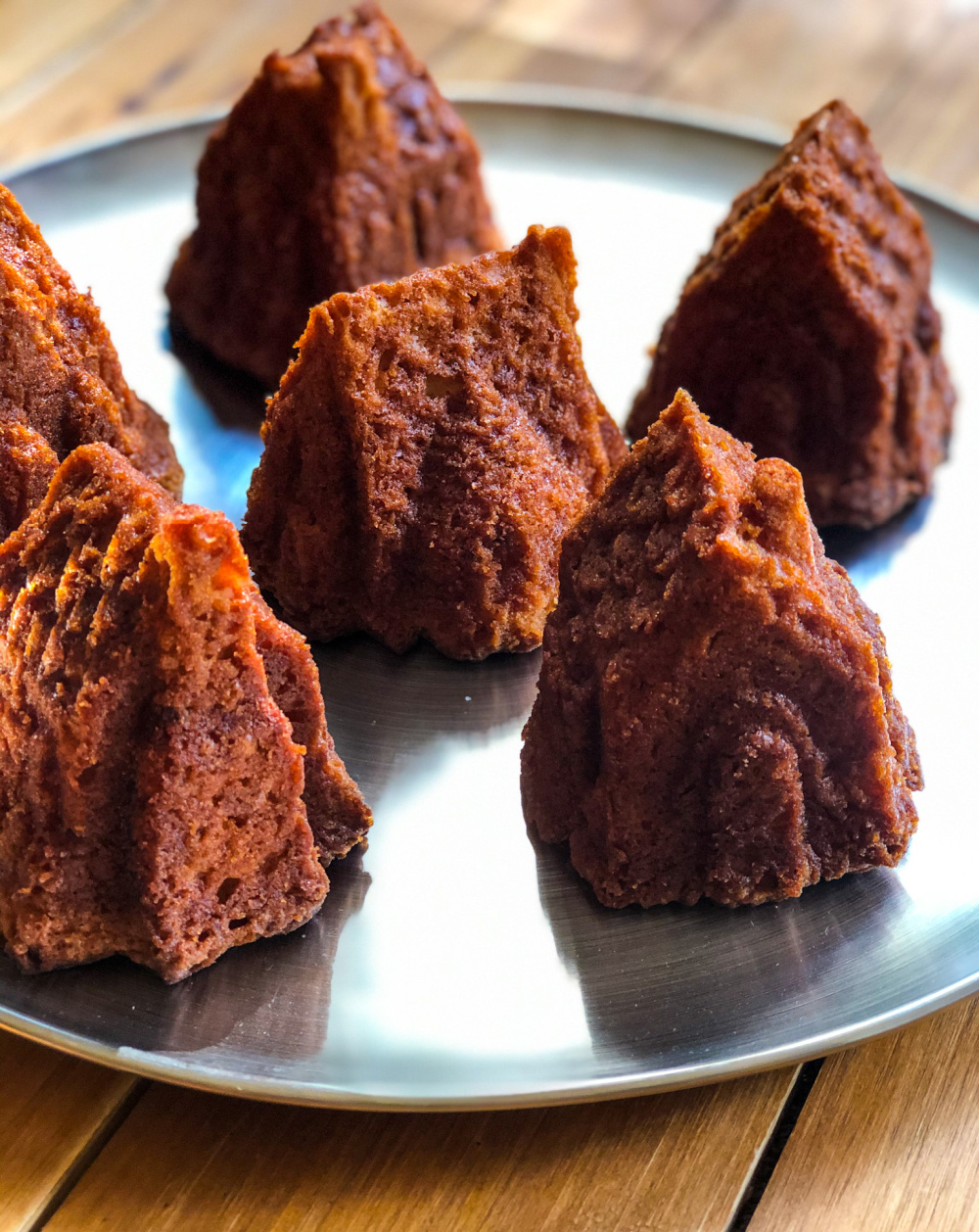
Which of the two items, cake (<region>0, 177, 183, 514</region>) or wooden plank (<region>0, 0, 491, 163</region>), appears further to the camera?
wooden plank (<region>0, 0, 491, 163</region>)

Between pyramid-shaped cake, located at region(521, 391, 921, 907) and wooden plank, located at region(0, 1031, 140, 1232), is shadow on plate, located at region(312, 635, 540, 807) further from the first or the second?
wooden plank, located at region(0, 1031, 140, 1232)

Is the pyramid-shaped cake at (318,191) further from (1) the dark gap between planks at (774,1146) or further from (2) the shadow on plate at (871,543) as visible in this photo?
(1) the dark gap between planks at (774,1146)

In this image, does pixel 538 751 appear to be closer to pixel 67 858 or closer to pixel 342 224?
pixel 67 858

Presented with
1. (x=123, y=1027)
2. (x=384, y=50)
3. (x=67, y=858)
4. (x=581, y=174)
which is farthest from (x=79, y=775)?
(x=581, y=174)

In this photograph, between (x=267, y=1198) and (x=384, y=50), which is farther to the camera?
(x=384, y=50)

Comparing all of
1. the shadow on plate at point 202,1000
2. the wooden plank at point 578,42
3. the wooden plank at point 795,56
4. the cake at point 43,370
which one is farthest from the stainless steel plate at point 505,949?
the wooden plank at point 578,42

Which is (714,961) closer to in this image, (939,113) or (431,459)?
(431,459)

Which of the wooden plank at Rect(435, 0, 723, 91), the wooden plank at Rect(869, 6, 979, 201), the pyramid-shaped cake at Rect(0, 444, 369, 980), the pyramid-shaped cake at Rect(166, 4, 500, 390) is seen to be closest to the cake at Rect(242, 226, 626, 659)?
the pyramid-shaped cake at Rect(0, 444, 369, 980)
